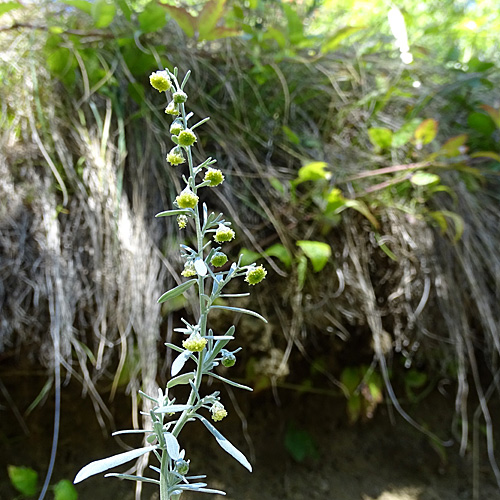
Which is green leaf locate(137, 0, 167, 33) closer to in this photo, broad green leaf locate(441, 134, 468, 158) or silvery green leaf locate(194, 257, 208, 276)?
broad green leaf locate(441, 134, 468, 158)

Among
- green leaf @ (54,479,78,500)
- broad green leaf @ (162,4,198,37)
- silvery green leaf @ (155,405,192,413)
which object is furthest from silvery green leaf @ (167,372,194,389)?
broad green leaf @ (162,4,198,37)

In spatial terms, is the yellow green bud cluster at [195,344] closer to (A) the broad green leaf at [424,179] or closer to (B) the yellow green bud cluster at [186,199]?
(B) the yellow green bud cluster at [186,199]

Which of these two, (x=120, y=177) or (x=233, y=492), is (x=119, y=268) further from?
(x=233, y=492)

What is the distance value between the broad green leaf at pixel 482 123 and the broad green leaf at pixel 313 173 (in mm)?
544

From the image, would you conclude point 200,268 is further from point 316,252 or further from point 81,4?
point 81,4

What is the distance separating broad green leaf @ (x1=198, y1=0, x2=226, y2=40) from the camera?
1.02 meters

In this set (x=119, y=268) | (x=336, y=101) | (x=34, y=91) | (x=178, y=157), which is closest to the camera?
(x=178, y=157)

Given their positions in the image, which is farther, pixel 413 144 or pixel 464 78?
pixel 464 78

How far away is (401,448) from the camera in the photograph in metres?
1.21

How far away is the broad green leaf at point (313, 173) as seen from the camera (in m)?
1.03

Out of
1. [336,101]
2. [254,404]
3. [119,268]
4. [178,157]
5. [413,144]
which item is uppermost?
[336,101]

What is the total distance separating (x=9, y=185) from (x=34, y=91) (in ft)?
0.78

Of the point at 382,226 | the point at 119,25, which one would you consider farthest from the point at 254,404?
the point at 119,25

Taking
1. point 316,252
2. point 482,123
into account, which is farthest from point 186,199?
point 482,123
